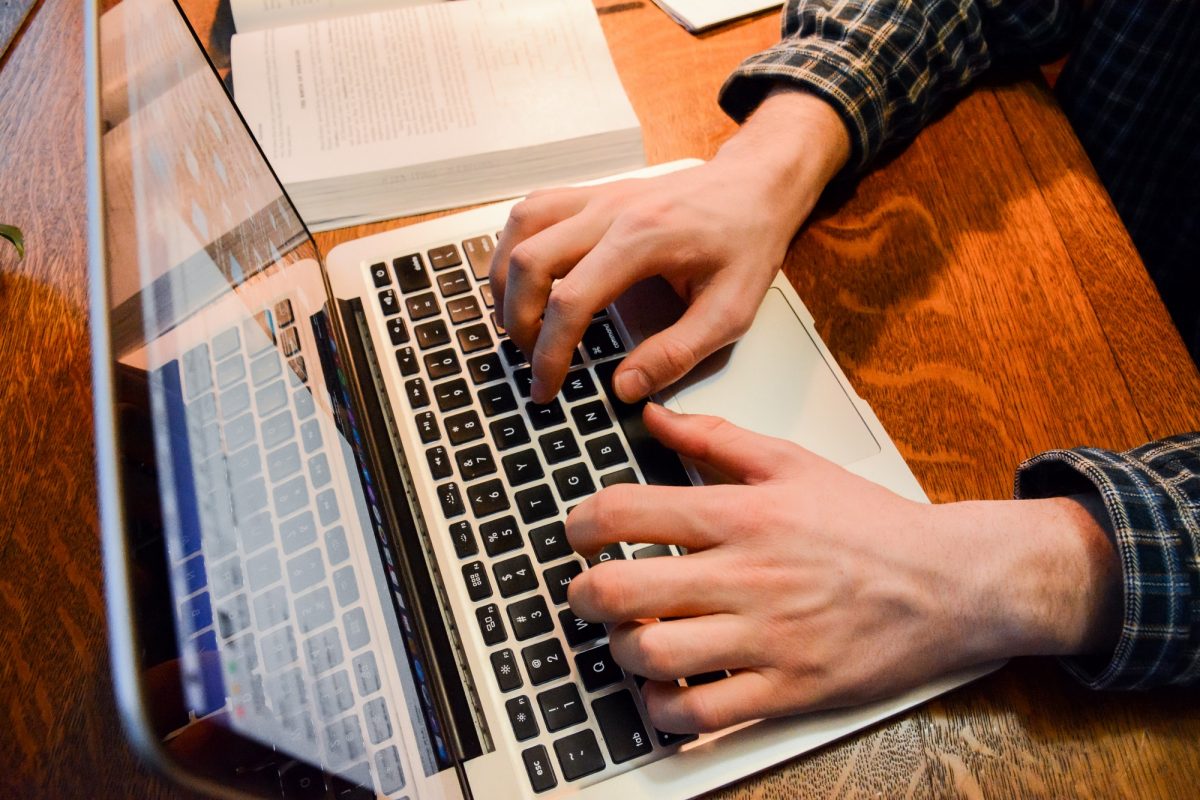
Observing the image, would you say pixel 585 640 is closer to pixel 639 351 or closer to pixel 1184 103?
pixel 639 351

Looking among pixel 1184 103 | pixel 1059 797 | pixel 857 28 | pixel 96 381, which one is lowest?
pixel 1059 797

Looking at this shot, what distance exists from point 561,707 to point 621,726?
0.03m

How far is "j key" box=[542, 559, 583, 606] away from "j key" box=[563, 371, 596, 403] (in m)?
0.11

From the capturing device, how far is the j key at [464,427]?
0.49 metres

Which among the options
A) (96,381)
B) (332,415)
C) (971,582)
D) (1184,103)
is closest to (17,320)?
(332,415)

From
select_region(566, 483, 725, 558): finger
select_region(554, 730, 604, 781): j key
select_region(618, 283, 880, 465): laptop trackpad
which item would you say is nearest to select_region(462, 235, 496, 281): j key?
select_region(618, 283, 880, 465): laptop trackpad

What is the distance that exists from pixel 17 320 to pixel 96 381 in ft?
1.41

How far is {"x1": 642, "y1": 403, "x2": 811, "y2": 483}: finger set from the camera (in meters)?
0.45

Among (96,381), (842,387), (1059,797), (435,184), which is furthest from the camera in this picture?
(435,184)

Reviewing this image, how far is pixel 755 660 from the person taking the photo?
400 mm

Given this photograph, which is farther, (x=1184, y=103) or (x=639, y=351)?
(x=1184, y=103)

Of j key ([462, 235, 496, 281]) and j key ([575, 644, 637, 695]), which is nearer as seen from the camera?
j key ([575, 644, 637, 695])

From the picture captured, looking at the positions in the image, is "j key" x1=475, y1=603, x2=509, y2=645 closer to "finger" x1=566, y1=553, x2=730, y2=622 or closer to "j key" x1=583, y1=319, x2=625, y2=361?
"finger" x1=566, y1=553, x2=730, y2=622

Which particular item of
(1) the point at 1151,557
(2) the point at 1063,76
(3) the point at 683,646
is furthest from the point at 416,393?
(2) the point at 1063,76
